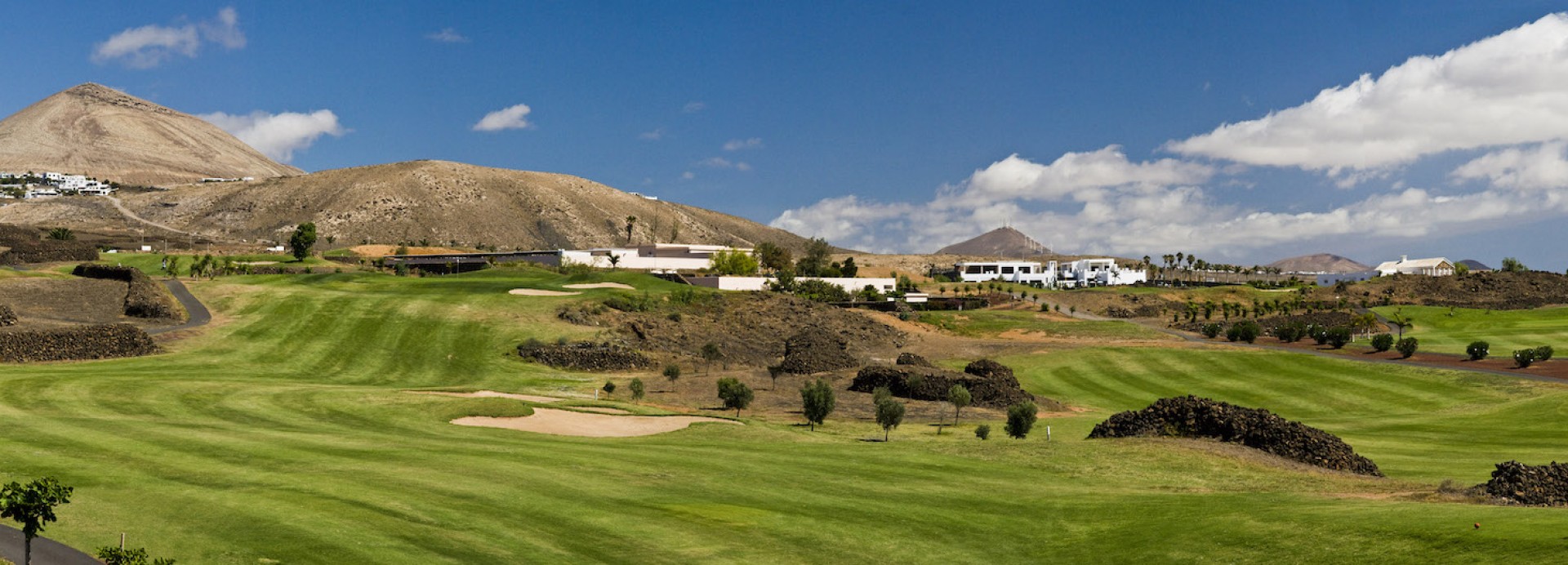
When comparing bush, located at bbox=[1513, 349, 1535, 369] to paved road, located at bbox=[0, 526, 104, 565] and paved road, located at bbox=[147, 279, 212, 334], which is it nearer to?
paved road, located at bbox=[0, 526, 104, 565]

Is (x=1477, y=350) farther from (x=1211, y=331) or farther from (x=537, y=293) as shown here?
(x=537, y=293)

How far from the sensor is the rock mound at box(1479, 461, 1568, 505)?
26266mm

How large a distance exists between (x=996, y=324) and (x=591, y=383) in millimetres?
64206

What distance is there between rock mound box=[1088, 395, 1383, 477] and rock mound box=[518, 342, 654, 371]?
1755 inches

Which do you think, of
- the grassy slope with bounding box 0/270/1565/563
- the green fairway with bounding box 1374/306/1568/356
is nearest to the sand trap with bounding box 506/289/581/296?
the grassy slope with bounding box 0/270/1565/563

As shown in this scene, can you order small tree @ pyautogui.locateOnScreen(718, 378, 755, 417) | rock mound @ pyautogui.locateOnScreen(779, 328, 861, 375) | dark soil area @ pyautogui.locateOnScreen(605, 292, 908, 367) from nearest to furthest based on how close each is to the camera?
1. small tree @ pyautogui.locateOnScreen(718, 378, 755, 417)
2. rock mound @ pyautogui.locateOnScreen(779, 328, 861, 375)
3. dark soil area @ pyautogui.locateOnScreen(605, 292, 908, 367)

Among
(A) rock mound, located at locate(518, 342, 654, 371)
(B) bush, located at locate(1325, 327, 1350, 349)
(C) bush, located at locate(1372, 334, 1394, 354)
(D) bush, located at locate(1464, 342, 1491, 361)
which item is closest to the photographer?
(A) rock mound, located at locate(518, 342, 654, 371)

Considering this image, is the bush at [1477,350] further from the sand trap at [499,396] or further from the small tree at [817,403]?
the sand trap at [499,396]

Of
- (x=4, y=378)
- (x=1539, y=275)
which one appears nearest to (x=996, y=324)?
(x=4, y=378)

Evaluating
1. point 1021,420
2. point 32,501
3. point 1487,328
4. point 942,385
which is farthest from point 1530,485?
point 1487,328

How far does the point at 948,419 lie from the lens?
197ft

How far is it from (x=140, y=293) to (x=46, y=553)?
243 ft

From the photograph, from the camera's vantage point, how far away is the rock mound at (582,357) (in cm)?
8094

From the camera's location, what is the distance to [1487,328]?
11700 cm
